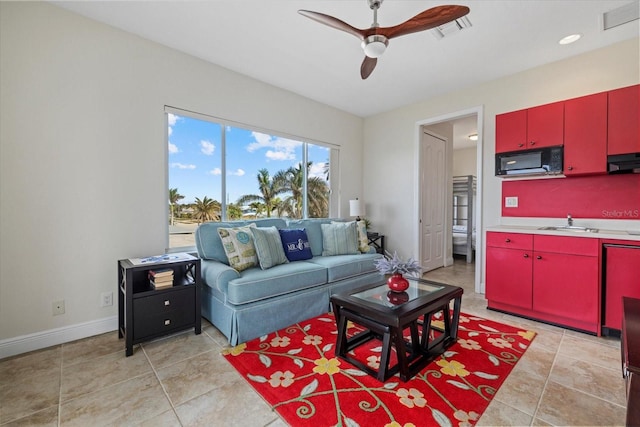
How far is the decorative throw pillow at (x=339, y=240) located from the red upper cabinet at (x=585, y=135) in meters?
2.35

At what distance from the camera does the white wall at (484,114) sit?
2.79 metres

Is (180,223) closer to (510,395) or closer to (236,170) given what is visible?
(236,170)

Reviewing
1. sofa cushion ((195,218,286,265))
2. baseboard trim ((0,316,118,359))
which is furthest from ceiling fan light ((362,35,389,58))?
baseboard trim ((0,316,118,359))

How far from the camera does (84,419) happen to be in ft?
4.82

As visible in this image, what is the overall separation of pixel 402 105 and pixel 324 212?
2160 mm

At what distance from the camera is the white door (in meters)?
4.50

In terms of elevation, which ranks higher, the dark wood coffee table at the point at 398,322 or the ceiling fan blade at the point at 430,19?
the ceiling fan blade at the point at 430,19

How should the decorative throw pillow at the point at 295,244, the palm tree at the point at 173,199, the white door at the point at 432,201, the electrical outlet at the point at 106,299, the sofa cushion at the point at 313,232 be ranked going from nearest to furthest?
the electrical outlet at the point at 106,299, the palm tree at the point at 173,199, the decorative throw pillow at the point at 295,244, the sofa cushion at the point at 313,232, the white door at the point at 432,201

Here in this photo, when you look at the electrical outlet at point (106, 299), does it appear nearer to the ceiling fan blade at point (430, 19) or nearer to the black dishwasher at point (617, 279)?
the ceiling fan blade at point (430, 19)

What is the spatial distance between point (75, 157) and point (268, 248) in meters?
1.84

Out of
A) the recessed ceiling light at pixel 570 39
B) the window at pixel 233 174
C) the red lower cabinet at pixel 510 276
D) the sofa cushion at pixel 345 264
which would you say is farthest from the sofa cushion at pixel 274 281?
the recessed ceiling light at pixel 570 39

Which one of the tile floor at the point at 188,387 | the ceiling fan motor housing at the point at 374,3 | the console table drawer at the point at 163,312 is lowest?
the tile floor at the point at 188,387

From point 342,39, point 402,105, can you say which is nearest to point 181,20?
point 342,39

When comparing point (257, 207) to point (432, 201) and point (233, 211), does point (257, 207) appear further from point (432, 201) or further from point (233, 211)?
point (432, 201)
